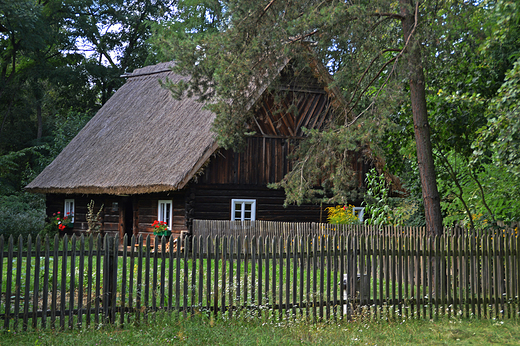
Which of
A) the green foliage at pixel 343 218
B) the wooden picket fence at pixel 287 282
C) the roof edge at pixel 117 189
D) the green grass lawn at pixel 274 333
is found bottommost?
the green grass lawn at pixel 274 333

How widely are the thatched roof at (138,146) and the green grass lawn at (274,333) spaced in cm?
932

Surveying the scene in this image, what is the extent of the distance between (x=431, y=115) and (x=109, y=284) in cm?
787

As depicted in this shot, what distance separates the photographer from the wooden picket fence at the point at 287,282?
308 inches

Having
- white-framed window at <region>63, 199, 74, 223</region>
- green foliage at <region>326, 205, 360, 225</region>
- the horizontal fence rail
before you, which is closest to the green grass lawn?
the horizontal fence rail

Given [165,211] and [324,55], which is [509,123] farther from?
[165,211]

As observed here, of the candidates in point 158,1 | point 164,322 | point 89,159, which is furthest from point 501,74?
point 158,1

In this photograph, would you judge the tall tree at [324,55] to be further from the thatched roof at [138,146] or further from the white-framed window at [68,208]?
the white-framed window at [68,208]

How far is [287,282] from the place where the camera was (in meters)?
8.62

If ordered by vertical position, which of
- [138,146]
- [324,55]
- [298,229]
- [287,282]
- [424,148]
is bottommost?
[287,282]

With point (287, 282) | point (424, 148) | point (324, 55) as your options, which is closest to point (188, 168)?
point (324, 55)

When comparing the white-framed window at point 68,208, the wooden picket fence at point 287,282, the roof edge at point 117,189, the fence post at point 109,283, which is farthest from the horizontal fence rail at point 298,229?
the white-framed window at point 68,208

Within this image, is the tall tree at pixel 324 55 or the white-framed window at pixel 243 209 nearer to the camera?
the tall tree at pixel 324 55

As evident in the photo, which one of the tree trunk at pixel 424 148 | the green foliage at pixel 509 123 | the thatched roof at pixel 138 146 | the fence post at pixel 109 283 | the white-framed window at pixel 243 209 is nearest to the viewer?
the green foliage at pixel 509 123

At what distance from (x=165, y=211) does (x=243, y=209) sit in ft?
10.2
